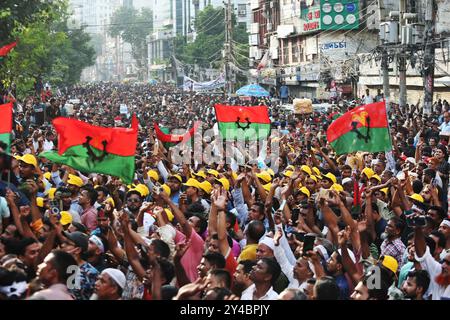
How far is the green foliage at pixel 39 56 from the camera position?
30.2 m

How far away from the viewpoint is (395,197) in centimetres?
962

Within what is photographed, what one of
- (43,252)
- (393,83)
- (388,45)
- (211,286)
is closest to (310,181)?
(43,252)

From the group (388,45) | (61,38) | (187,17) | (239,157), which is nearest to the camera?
(239,157)

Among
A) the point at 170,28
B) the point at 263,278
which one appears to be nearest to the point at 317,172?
the point at 263,278

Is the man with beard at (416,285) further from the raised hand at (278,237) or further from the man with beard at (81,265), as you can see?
the man with beard at (81,265)

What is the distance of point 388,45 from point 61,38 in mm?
24059

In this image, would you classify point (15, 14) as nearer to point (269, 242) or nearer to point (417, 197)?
point (417, 197)

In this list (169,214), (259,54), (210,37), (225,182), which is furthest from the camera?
(210,37)

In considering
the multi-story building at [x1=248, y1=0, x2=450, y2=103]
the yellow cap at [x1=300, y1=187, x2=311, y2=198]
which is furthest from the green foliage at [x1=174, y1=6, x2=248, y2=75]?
the yellow cap at [x1=300, y1=187, x2=311, y2=198]

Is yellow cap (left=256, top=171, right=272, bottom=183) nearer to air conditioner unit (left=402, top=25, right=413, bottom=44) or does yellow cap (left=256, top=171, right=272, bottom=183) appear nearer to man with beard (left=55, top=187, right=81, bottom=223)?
man with beard (left=55, top=187, right=81, bottom=223)

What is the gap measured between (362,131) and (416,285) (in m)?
5.83

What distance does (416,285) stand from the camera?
620 centimetres

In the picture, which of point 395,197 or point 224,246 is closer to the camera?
point 224,246
